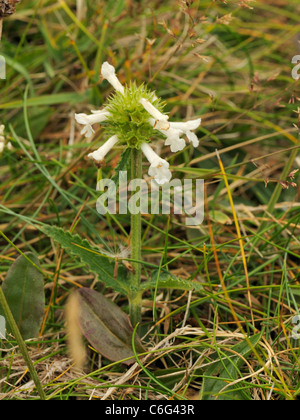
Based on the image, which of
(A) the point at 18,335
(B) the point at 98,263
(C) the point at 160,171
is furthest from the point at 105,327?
(C) the point at 160,171

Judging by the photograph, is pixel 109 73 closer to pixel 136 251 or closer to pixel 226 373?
pixel 136 251

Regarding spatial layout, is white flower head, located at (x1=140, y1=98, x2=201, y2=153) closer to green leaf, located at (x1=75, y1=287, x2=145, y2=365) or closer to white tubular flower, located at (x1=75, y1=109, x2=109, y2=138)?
white tubular flower, located at (x1=75, y1=109, x2=109, y2=138)

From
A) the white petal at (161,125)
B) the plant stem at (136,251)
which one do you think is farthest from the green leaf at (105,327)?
the white petal at (161,125)

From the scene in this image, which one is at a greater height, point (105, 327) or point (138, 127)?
point (138, 127)

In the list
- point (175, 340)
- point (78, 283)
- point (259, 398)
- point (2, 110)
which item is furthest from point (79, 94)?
point (259, 398)

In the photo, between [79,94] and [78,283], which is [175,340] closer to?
[78,283]

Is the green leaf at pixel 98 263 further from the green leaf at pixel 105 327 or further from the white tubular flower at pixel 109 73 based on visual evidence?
the white tubular flower at pixel 109 73

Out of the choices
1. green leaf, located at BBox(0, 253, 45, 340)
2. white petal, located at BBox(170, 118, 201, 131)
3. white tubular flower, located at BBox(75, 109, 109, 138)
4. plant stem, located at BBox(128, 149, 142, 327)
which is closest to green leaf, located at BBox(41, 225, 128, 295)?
plant stem, located at BBox(128, 149, 142, 327)
